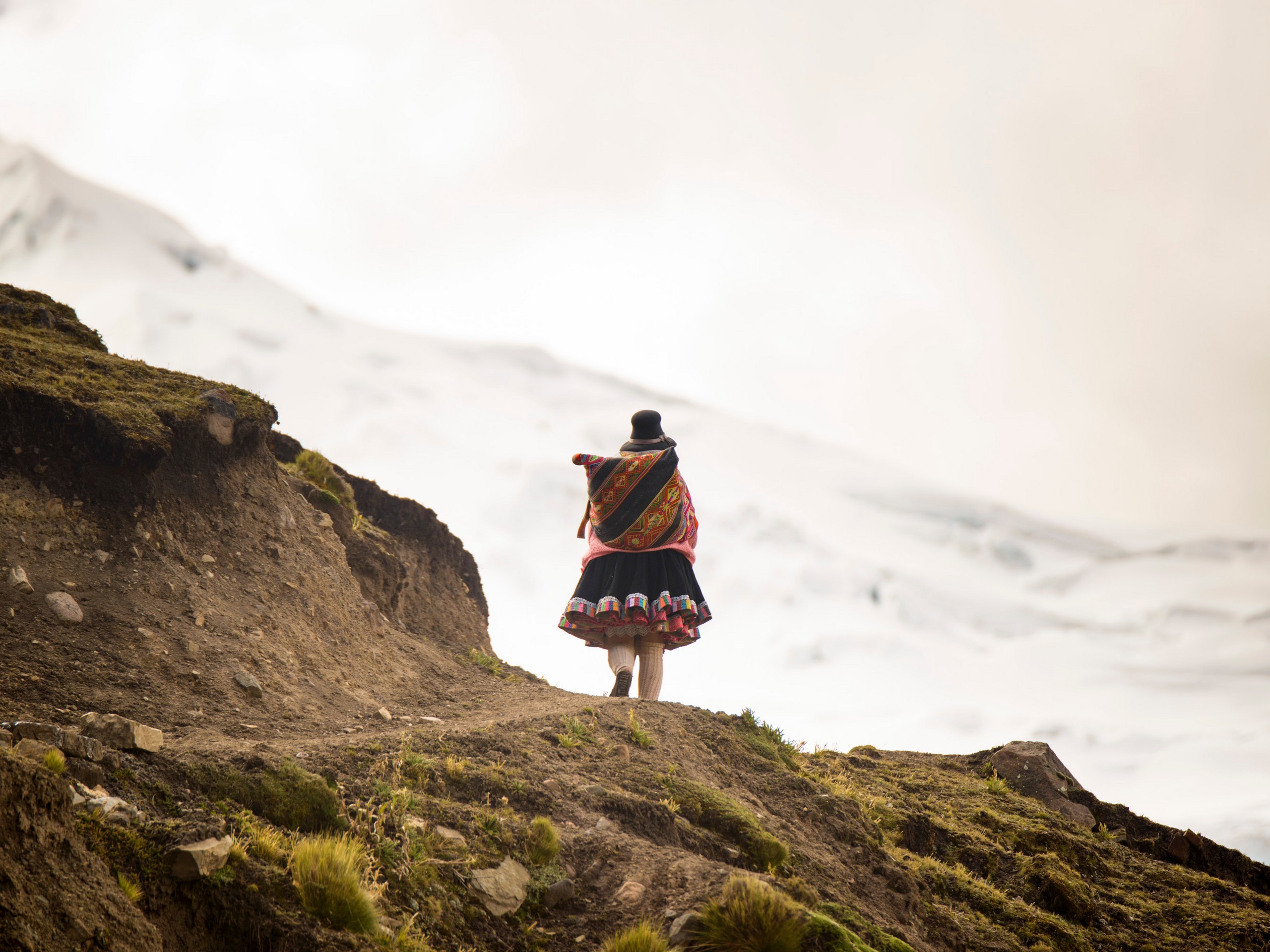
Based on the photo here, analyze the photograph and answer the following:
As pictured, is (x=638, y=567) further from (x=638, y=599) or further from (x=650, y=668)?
(x=650, y=668)

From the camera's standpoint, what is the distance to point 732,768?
305 inches

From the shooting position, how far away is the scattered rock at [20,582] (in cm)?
604

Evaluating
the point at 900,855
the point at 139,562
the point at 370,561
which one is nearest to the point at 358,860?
the point at 139,562

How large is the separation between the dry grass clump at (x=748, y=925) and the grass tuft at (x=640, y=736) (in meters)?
2.97

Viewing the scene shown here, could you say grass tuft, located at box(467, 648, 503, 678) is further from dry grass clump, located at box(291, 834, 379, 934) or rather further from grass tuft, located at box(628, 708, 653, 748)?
dry grass clump, located at box(291, 834, 379, 934)

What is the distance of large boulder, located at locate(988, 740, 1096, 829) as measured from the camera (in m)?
11.2

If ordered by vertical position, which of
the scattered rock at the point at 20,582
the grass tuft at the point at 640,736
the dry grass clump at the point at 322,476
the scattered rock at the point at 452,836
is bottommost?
the scattered rock at the point at 452,836

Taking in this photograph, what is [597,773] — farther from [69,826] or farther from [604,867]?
[69,826]

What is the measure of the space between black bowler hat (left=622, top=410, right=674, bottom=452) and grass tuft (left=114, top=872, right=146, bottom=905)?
7301 millimetres

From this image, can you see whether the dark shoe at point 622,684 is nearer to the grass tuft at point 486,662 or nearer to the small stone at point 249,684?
the grass tuft at point 486,662

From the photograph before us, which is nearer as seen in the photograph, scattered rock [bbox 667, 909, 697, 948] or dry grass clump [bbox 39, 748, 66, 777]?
dry grass clump [bbox 39, 748, 66, 777]

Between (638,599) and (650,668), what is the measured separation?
0.85m

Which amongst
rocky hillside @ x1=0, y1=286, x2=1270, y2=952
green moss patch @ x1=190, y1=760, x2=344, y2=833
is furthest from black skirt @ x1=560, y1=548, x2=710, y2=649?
green moss patch @ x1=190, y1=760, x2=344, y2=833

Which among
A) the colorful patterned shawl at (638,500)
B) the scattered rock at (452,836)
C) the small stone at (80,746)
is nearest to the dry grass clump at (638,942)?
the scattered rock at (452,836)
